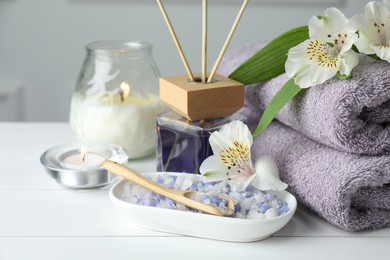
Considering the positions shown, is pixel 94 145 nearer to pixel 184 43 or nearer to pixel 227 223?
pixel 227 223

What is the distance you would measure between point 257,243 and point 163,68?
1.34 m

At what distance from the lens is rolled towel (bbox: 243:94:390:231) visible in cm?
64

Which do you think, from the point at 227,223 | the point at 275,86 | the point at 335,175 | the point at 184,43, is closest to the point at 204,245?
the point at 227,223

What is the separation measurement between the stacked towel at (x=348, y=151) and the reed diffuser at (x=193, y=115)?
0.10 meters

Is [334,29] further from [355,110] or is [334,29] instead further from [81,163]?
[81,163]

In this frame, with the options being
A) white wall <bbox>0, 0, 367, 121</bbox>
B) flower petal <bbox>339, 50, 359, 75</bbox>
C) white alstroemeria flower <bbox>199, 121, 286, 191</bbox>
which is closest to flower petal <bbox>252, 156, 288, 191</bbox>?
white alstroemeria flower <bbox>199, 121, 286, 191</bbox>

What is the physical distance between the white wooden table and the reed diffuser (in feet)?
0.32

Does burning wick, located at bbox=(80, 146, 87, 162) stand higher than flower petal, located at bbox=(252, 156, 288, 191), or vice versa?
flower petal, located at bbox=(252, 156, 288, 191)

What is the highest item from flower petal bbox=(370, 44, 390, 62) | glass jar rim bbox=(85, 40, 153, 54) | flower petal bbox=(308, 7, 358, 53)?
flower petal bbox=(308, 7, 358, 53)

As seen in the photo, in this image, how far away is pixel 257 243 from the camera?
0.65m

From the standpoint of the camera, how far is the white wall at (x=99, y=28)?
188 cm

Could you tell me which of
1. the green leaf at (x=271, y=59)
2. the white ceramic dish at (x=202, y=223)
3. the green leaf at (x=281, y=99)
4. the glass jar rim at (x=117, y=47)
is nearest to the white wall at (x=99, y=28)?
the glass jar rim at (x=117, y=47)

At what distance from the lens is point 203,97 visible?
0.76 meters

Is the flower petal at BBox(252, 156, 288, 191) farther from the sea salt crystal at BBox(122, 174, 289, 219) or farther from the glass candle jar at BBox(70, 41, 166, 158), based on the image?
the glass candle jar at BBox(70, 41, 166, 158)
